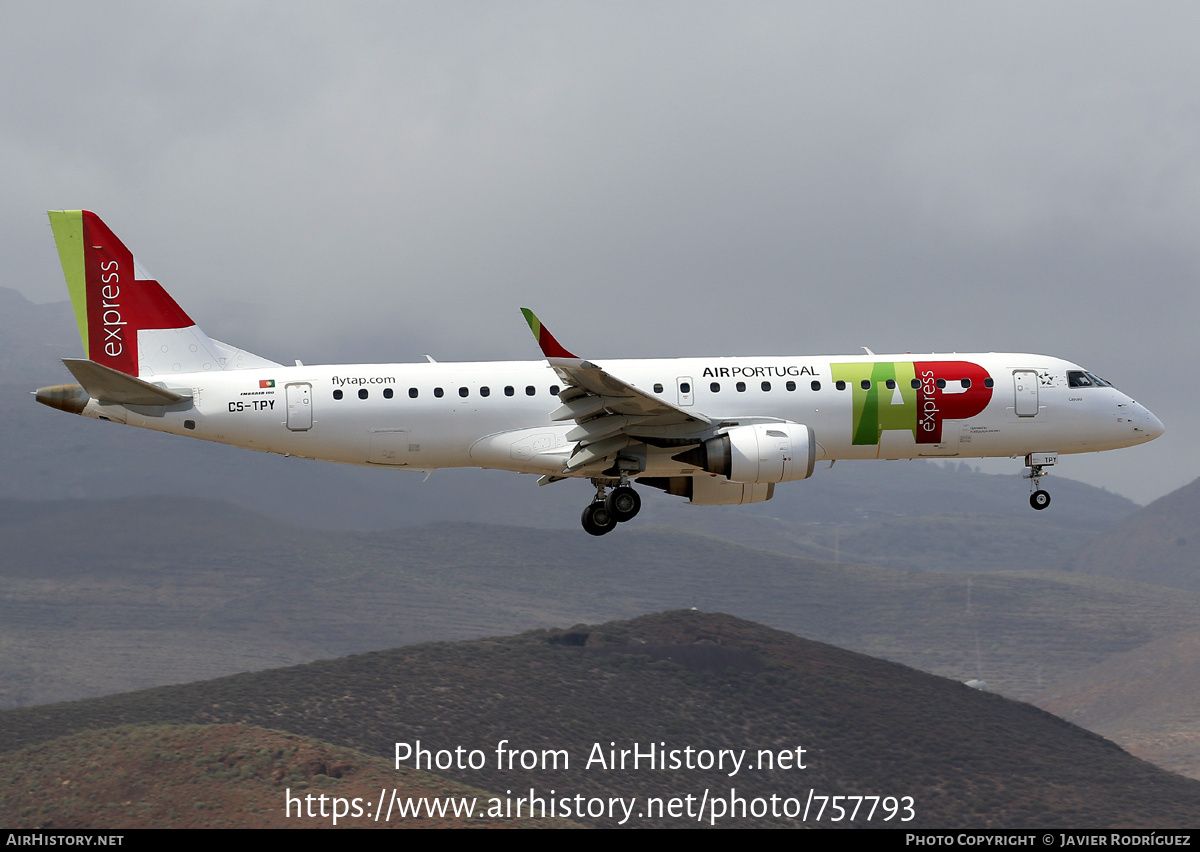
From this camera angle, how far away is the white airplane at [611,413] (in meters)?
42.5

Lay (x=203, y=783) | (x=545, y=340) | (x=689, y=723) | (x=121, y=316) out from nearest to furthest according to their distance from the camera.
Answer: (x=545, y=340)
(x=121, y=316)
(x=203, y=783)
(x=689, y=723)

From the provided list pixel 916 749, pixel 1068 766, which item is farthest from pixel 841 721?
pixel 1068 766

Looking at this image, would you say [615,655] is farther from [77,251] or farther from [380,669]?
[77,251]

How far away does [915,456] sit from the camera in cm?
4556

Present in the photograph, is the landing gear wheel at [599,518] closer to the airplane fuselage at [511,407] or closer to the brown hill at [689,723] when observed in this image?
the airplane fuselage at [511,407]

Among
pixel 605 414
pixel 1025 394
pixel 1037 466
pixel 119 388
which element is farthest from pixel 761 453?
pixel 119 388

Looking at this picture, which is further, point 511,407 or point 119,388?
point 511,407

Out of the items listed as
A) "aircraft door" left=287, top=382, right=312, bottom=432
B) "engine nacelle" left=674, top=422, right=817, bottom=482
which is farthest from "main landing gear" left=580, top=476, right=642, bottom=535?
"aircraft door" left=287, top=382, right=312, bottom=432

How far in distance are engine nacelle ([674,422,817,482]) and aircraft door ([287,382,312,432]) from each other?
1274 cm

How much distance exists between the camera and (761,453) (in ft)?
137

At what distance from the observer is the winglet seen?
39.0m

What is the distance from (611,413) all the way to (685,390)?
2851 millimetres

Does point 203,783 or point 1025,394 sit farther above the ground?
point 1025,394

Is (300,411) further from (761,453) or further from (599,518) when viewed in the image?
(761,453)
